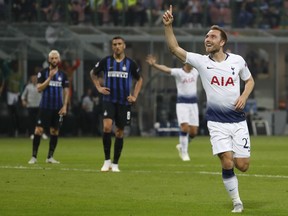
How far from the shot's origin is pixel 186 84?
1164 inches

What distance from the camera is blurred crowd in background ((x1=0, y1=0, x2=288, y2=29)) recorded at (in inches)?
1833

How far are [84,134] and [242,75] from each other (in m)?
29.5

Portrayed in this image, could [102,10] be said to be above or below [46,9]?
below

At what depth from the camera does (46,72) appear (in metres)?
26.1

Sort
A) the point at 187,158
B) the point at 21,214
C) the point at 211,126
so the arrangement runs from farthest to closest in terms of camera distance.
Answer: the point at 187,158
the point at 211,126
the point at 21,214

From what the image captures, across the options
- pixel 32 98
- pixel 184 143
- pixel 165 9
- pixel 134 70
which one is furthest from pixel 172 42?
pixel 165 9

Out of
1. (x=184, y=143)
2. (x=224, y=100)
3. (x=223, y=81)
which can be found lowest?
(x=184, y=143)

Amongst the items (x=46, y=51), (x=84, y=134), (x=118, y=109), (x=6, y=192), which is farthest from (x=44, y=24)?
(x=6, y=192)

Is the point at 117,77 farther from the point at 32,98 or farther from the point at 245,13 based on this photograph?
the point at 245,13

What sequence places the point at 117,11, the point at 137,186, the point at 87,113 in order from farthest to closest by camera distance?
the point at 117,11
the point at 87,113
the point at 137,186

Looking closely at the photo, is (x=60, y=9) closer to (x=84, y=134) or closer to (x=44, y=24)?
(x=44, y=24)

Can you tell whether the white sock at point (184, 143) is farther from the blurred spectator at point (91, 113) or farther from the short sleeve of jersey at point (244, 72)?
the blurred spectator at point (91, 113)

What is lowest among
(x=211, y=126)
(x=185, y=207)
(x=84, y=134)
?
(x=84, y=134)

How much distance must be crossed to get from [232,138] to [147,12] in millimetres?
33287
